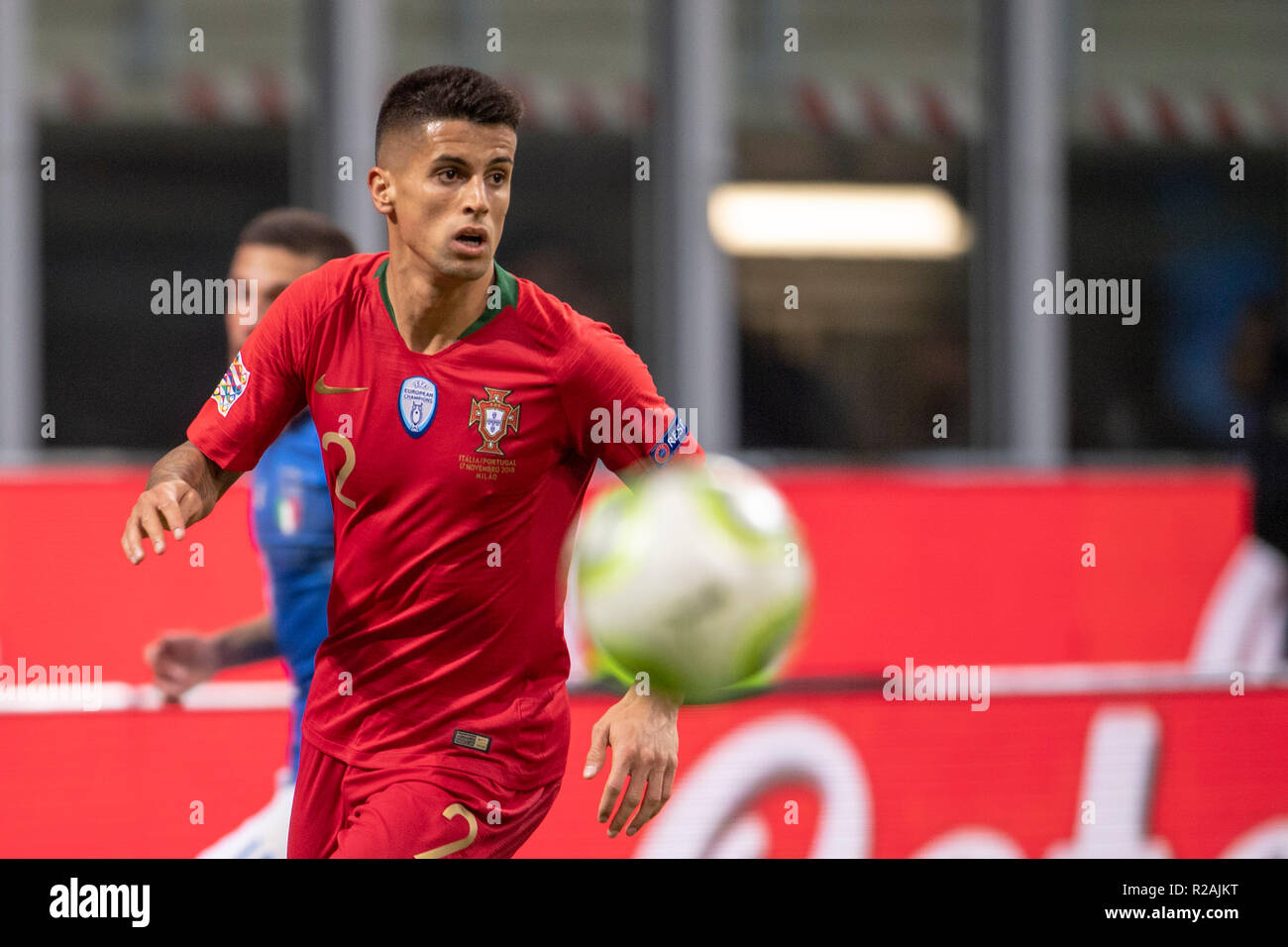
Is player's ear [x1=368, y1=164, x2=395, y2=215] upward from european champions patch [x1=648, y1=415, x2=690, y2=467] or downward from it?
upward

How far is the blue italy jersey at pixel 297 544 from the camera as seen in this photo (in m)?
4.25

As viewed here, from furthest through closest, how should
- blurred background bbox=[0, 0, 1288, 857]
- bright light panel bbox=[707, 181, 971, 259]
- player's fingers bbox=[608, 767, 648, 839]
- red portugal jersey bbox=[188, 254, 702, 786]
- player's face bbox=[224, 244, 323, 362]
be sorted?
bright light panel bbox=[707, 181, 971, 259] < blurred background bbox=[0, 0, 1288, 857] < player's face bbox=[224, 244, 323, 362] < red portugal jersey bbox=[188, 254, 702, 786] < player's fingers bbox=[608, 767, 648, 839]

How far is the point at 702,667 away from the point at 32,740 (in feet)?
9.58

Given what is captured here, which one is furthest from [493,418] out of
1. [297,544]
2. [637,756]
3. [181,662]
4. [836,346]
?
[836,346]

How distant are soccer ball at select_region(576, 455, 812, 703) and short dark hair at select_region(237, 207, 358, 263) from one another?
5.18 ft

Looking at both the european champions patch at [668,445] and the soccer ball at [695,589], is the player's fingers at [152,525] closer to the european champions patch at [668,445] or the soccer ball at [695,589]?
the soccer ball at [695,589]

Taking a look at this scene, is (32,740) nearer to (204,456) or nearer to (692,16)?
(204,456)

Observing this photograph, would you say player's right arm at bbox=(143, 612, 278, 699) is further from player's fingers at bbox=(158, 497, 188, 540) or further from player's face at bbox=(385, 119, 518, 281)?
player's face at bbox=(385, 119, 518, 281)

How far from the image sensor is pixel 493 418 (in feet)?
11.4

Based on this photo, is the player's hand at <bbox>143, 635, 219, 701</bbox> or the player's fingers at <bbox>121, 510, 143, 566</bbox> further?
the player's hand at <bbox>143, 635, 219, 701</bbox>

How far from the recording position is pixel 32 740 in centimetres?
540

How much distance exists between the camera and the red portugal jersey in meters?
3.46

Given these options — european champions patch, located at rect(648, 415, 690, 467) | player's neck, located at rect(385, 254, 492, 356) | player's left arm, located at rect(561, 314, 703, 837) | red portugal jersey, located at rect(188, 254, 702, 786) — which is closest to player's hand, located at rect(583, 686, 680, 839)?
player's left arm, located at rect(561, 314, 703, 837)
